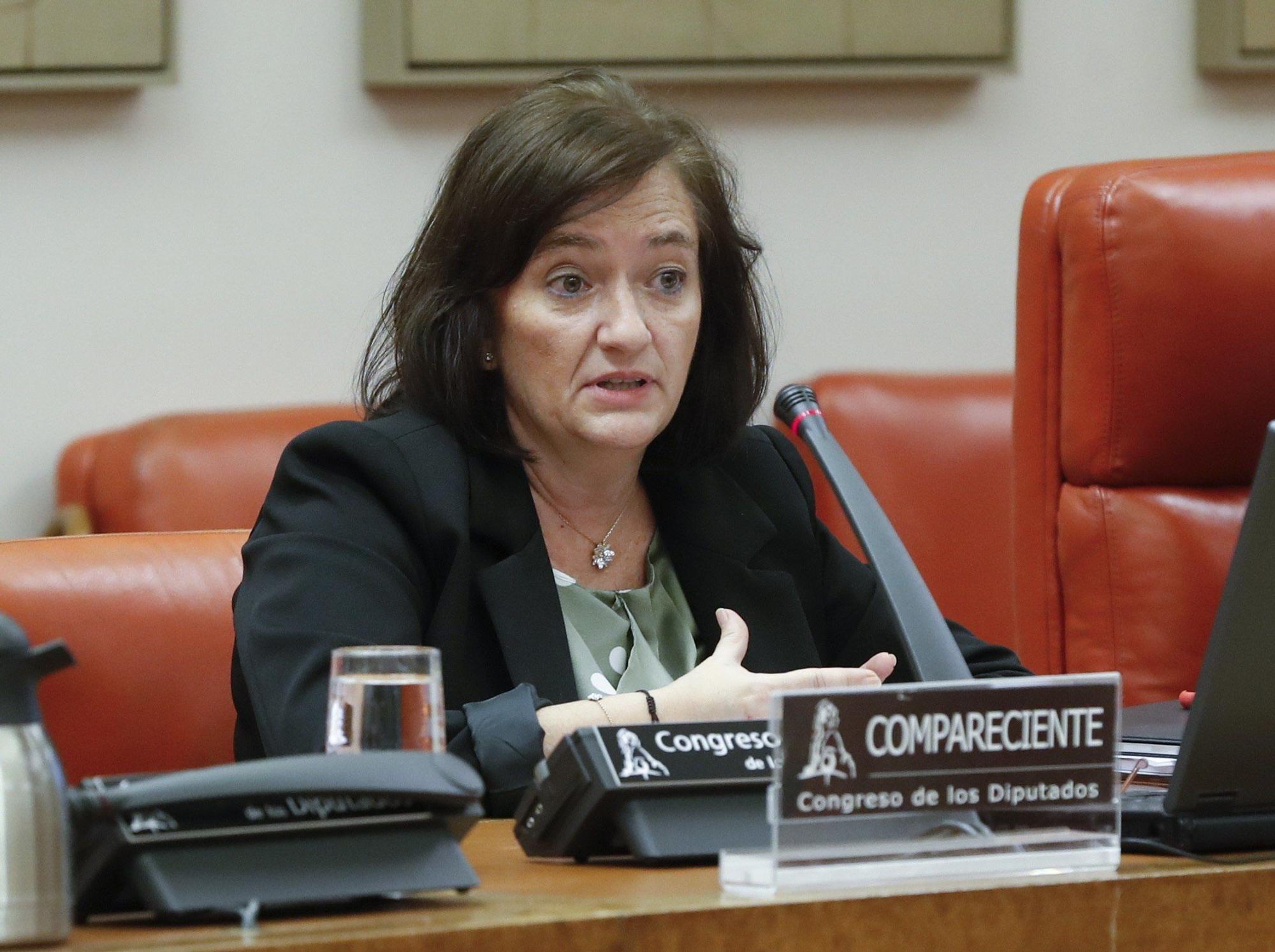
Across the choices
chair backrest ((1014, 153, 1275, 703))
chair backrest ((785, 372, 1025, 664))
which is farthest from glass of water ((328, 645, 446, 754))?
chair backrest ((785, 372, 1025, 664))

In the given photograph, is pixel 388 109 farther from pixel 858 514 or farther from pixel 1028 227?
pixel 858 514

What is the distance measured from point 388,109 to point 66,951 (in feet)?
6.50

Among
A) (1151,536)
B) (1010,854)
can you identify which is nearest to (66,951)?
(1010,854)

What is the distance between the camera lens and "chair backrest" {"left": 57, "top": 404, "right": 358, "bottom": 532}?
2.28 m

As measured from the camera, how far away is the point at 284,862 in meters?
0.77

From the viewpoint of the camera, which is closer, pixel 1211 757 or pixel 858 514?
pixel 1211 757

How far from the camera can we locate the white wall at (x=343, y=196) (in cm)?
244

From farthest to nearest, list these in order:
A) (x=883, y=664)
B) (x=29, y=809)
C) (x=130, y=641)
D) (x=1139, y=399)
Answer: (x=1139, y=399)
(x=130, y=641)
(x=883, y=664)
(x=29, y=809)

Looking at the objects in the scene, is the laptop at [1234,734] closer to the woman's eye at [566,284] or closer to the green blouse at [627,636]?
the green blouse at [627,636]

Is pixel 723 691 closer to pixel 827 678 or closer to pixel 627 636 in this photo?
pixel 827 678

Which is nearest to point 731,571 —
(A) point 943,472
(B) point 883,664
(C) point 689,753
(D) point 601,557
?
(D) point 601,557

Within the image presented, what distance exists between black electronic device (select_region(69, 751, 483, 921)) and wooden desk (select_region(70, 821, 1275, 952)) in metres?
0.01

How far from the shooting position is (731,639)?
138 centimetres

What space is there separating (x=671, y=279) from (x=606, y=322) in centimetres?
10
